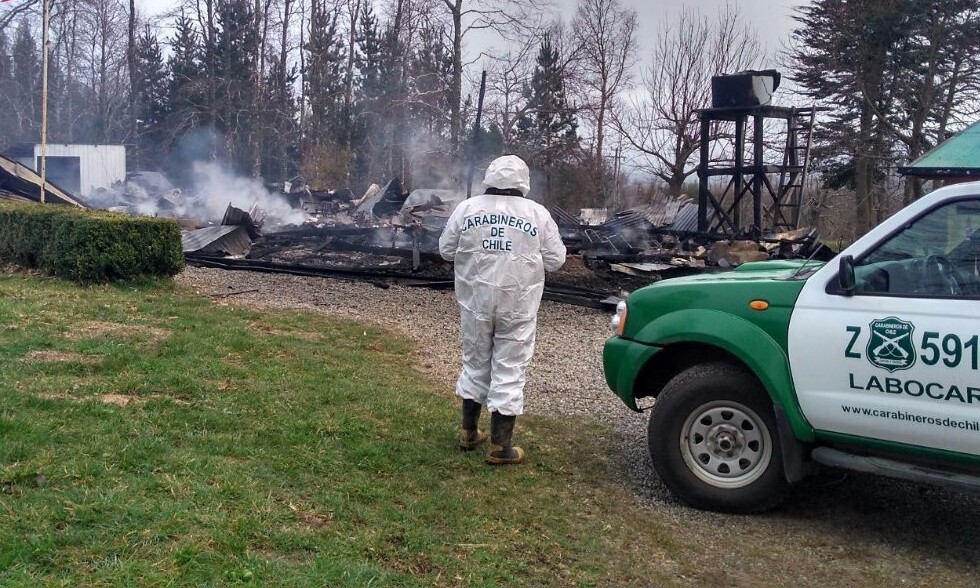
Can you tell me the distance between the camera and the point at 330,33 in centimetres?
4438

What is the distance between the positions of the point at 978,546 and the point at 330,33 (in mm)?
43663

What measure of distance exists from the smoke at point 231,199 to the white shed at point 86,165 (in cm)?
353

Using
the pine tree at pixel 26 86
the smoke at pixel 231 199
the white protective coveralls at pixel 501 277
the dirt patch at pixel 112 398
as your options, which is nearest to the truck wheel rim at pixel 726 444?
the white protective coveralls at pixel 501 277

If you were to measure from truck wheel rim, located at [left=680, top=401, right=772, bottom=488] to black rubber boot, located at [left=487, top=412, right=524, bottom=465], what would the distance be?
1.07 metres

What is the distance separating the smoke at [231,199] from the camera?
27094mm

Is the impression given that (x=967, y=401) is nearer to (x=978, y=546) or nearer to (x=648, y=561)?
(x=978, y=546)

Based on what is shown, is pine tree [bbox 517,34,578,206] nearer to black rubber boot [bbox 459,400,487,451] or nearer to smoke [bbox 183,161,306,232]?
smoke [bbox 183,161,306,232]

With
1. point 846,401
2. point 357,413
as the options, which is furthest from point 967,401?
point 357,413

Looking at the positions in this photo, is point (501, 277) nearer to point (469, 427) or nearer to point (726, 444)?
point (469, 427)

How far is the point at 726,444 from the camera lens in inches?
192

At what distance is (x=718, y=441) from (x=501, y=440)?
1314 millimetres

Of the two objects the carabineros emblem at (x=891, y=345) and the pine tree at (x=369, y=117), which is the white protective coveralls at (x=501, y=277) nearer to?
the carabineros emblem at (x=891, y=345)

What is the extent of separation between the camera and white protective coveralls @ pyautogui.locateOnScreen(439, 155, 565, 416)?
5.29 m

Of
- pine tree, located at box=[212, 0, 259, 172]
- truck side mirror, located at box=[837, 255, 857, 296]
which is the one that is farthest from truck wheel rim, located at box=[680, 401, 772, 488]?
pine tree, located at box=[212, 0, 259, 172]
